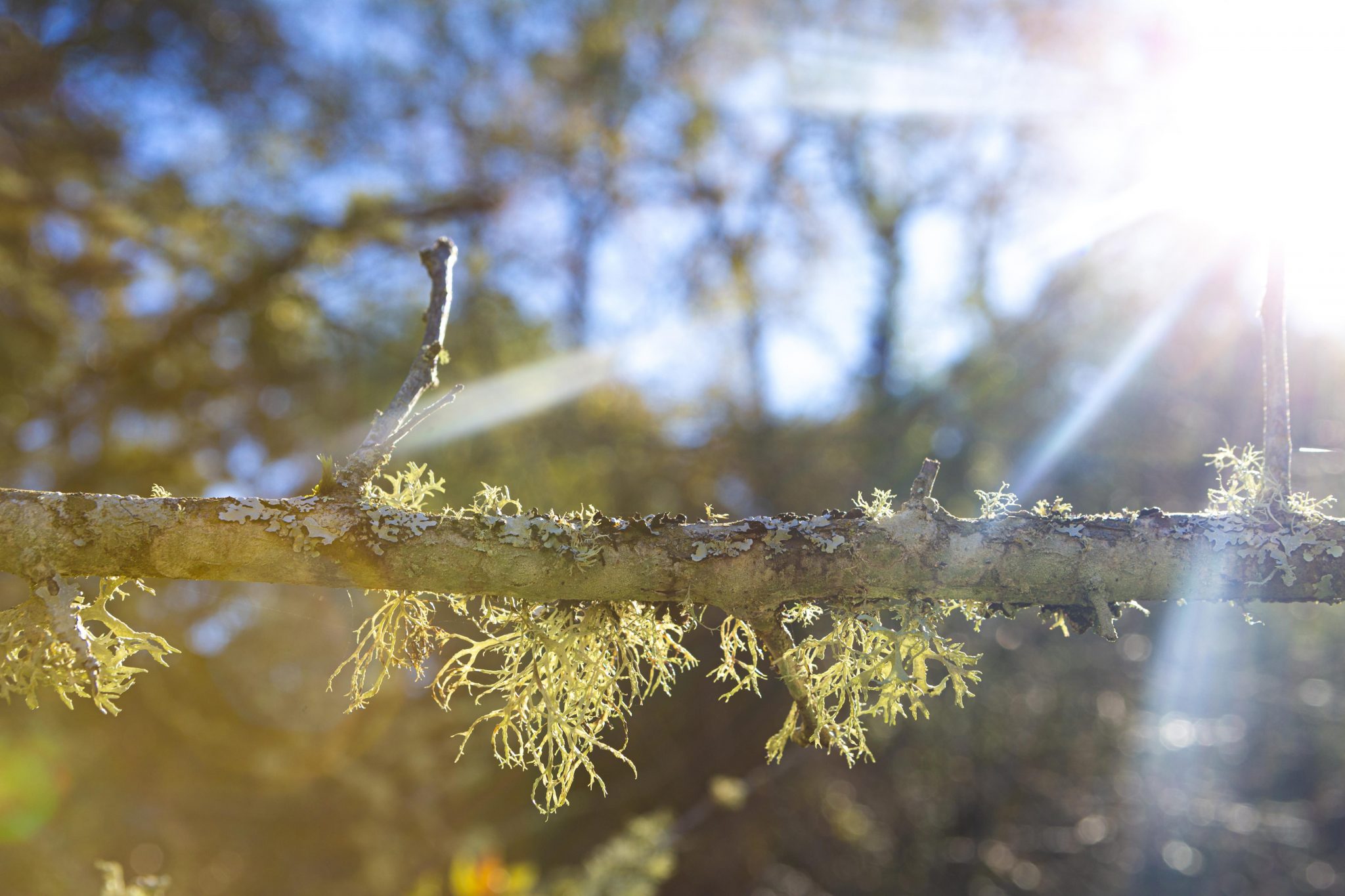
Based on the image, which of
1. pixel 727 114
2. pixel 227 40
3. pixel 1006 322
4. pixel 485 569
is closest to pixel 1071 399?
pixel 1006 322

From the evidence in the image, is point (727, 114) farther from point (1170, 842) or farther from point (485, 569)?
point (1170, 842)

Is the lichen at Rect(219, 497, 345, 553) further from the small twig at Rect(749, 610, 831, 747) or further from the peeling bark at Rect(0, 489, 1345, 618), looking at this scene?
the small twig at Rect(749, 610, 831, 747)

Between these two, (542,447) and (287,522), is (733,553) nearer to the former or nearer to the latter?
(287,522)

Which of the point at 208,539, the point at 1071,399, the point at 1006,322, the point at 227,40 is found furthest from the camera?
the point at 1006,322

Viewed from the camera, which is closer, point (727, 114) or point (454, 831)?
point (454, 831)

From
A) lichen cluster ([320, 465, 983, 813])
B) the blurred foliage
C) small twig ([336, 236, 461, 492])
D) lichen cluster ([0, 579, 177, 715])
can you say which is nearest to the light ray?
the blurred foliage

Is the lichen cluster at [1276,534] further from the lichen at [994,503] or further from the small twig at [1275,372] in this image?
the lichen at [994,503]
